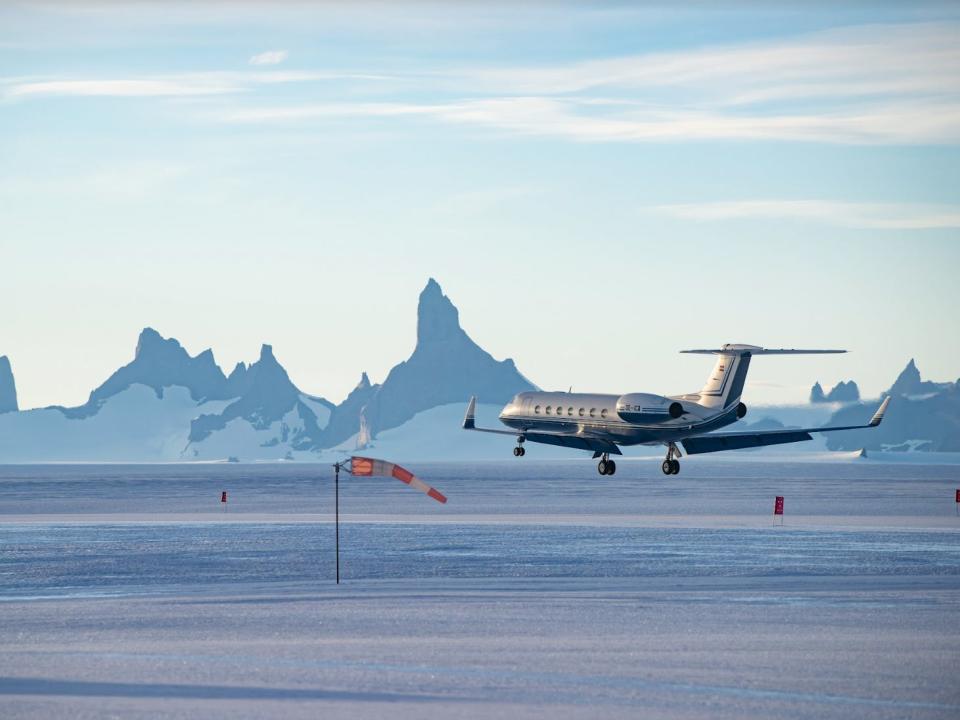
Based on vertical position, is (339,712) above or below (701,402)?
below

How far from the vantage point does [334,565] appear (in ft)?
177

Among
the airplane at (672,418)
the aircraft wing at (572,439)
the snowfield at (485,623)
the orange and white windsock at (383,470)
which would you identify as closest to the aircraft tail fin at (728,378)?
the airplane at (672,418)

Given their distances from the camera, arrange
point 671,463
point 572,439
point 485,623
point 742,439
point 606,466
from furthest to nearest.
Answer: point 606,466 < point 572,439 < point 671,463 < point 742,439 < point 485,623

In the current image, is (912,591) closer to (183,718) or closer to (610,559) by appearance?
(610,559)

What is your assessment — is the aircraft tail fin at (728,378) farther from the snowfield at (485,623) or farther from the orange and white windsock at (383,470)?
the orange and white windsock at (383,470)

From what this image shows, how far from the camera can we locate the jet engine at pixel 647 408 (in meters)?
97.7

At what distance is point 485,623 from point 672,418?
6319cm

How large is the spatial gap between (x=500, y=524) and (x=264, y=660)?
2010 inches

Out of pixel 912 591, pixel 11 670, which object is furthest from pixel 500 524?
pixel 11 670

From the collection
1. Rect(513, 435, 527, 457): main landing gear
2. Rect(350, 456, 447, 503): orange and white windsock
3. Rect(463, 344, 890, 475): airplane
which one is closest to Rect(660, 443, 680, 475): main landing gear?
Rect(463, 344, 890, 475): airplane

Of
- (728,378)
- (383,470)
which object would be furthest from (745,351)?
(383,470)

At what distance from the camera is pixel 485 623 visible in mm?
36094

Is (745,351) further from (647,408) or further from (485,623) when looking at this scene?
(485,623)

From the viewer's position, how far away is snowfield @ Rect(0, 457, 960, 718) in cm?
2569
